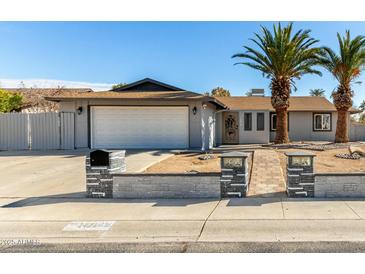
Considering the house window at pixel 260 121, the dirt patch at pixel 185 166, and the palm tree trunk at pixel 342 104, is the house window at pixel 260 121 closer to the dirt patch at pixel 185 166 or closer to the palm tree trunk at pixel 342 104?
the palm tree trunk at pixel 342 104

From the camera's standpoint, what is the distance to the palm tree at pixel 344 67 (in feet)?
61.6

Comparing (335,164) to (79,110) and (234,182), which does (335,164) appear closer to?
(234,182)

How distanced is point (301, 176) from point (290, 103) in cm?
2082

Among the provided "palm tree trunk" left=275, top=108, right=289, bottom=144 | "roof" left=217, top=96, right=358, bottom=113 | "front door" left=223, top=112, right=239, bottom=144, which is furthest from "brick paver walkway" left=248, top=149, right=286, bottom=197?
"roof" left=217, top=96, right=358, bottom=113

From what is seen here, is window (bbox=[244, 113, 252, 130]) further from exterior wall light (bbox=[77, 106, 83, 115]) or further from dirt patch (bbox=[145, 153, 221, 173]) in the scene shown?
exterior wall light (bbox=[77, 106, 83, 115])

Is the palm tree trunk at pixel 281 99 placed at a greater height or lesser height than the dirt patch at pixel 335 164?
greater

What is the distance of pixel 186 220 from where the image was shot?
5.90m

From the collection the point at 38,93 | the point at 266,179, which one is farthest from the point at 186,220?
the point at 38,93

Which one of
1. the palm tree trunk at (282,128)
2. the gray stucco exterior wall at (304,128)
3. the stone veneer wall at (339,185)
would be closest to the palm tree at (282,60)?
the palm tree trunk at (282,128)

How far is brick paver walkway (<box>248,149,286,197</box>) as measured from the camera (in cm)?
775

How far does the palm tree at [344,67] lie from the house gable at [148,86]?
9947mm

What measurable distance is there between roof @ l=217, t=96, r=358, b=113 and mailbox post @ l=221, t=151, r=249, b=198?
17.2m
